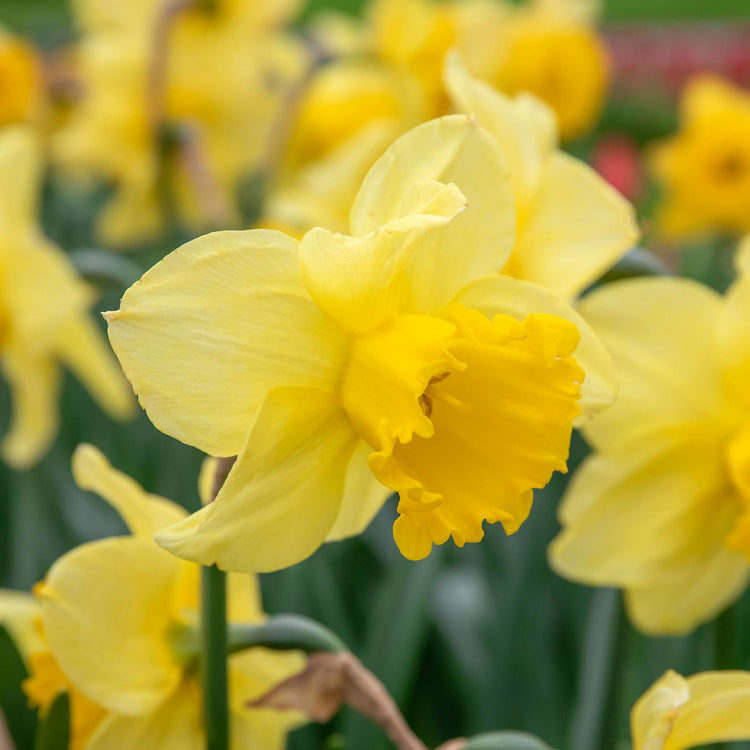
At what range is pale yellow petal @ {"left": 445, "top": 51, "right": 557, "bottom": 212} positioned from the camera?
1145mm

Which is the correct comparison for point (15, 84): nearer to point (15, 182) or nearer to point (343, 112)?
point (343, 112)

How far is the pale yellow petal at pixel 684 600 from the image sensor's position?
1.30 metres

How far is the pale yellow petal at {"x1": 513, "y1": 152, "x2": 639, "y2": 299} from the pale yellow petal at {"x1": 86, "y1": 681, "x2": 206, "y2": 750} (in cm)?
60

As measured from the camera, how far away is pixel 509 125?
1196 mm

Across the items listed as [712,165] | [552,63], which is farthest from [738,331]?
[552,63]

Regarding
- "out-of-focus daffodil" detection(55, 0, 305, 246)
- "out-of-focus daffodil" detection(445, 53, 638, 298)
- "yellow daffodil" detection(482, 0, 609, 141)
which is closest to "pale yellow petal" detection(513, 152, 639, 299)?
"out-of-focus daffodil" detection(445, 53, 638, 298)

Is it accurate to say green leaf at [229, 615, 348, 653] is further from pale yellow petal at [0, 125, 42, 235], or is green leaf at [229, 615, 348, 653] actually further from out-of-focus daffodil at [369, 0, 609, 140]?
out-of-focus daffodil at [369, 0, 609, 140]

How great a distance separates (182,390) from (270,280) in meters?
0.11

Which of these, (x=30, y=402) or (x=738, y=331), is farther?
(x=30, y=402)

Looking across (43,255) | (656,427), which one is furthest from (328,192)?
(656,427)

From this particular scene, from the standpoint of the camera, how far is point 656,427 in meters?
1.32

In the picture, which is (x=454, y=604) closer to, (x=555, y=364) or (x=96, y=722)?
(x=96, y=722)

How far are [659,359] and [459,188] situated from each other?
0.52 metres

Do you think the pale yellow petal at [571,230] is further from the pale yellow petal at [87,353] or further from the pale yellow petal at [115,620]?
→ the pale yellow petal at [87,353]
